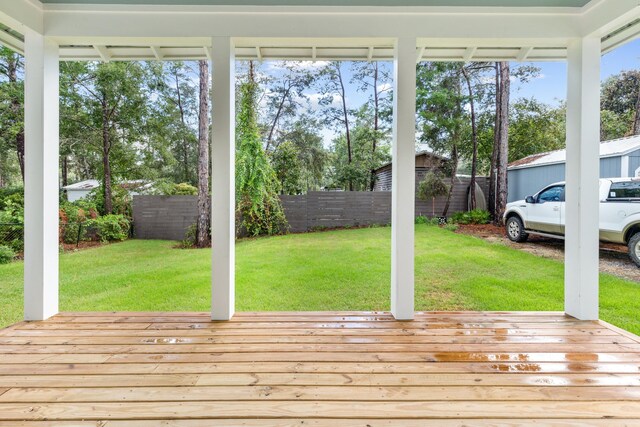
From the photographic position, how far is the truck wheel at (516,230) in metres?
3.66

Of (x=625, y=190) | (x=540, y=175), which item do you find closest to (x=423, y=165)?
(x=540, y=175)

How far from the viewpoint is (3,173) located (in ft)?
14.8

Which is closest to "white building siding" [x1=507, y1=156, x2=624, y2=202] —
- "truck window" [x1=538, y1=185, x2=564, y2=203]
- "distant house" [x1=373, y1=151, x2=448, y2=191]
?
"truck window" [x1=538, y1=185, x2=564, y2=203]

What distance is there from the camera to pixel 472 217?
4.17 m

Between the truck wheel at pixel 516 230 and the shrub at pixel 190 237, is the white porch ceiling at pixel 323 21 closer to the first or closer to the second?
the truck wheel at pixel 516 230

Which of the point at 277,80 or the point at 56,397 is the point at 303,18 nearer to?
the point at 56,397

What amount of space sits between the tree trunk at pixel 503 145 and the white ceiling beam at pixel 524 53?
161cm

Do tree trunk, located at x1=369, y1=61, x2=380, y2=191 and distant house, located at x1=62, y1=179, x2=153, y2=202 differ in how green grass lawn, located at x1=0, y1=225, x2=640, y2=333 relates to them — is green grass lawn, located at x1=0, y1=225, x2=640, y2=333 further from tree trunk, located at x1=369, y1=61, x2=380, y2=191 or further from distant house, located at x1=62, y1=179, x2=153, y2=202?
tree trunk, located at x1=369, y1=61, x2=380, y2=191

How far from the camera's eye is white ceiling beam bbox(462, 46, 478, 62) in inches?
107

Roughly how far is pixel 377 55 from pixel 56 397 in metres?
3.30

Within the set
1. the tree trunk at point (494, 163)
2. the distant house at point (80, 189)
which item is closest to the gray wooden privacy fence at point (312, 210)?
the tree trunk at point (494, 163)

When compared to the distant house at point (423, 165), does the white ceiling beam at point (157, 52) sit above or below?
above

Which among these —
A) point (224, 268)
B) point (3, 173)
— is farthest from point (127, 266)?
point (3, 173)

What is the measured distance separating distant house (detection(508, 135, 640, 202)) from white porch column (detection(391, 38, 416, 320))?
→ 4.85 ft
